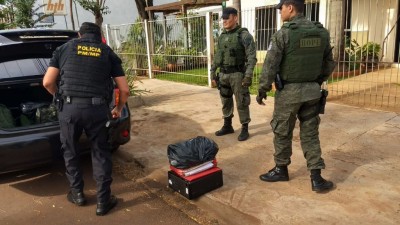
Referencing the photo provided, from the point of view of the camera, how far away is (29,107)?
398 cm

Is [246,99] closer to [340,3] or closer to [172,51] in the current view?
[340,3]

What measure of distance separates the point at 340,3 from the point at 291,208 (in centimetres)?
562

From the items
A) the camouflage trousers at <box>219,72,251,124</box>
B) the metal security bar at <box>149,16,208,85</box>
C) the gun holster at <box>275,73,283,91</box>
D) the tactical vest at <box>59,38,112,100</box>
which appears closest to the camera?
the tactical vest at <box>59,38,112,100</box>

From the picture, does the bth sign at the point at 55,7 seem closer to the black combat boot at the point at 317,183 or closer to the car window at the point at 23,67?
the car window at the point at 23,67

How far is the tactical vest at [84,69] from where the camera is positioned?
2.72 meters

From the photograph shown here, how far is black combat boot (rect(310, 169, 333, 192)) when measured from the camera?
9.98ft

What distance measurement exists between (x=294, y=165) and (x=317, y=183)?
1.97 feet

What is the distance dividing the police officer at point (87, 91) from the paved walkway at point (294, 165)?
851 millimetres

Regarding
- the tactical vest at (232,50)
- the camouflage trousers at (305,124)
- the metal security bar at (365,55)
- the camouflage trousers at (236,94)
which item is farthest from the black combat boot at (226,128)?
the metal security bar at (365,55)

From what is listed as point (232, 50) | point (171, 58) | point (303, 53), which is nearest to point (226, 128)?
point (232, 50)

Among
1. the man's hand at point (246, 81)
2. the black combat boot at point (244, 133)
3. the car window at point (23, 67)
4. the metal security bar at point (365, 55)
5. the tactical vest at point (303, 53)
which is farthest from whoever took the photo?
the metal security bar at point (365, 55)

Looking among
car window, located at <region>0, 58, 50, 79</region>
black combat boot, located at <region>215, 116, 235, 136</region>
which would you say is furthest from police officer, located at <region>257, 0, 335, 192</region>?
car window, located at <region>0, 58, 50, 79</region>

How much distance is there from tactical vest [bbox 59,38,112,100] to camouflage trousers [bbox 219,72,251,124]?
1.99 meters

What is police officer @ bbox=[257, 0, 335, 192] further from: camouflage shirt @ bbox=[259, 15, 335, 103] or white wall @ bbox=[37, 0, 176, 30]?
white wall @ bbox=[37, 0, 176, 30]
